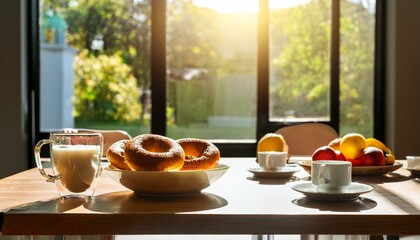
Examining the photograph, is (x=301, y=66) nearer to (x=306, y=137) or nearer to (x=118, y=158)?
(x=306, y=137)

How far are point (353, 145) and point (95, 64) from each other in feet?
8.08

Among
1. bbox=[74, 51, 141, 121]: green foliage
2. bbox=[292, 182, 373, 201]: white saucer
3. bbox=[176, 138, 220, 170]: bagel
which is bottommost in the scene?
bbox=[292, 182, 373, 201]: white saucer

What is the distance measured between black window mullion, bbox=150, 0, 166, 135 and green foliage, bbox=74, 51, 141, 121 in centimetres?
18

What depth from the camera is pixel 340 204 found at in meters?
1.16

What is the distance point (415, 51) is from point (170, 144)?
8.88 ft

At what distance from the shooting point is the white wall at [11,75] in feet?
11.4

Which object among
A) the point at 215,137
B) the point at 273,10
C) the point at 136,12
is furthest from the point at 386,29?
the point at 136,12

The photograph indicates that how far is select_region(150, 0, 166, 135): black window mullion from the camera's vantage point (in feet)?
12.0

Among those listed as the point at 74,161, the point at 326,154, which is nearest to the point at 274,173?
the point at 326,154

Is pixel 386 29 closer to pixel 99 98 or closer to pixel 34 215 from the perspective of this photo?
pixel 99 98

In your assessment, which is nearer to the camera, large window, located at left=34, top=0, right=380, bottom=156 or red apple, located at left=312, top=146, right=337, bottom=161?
red apple, located at left=312, top=146, right=337, bottom=161

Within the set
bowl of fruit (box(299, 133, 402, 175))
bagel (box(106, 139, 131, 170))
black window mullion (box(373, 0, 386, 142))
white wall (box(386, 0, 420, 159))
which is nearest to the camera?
bagel (box(106, 139, 131, 170))

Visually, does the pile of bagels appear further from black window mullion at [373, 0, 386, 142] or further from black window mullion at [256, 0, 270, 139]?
black window mullion at [373, 0, 386, 142]

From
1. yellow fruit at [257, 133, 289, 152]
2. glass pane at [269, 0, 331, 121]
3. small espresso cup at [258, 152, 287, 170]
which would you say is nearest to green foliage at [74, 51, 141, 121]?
glass pane at [269, 0, 331, 121]
